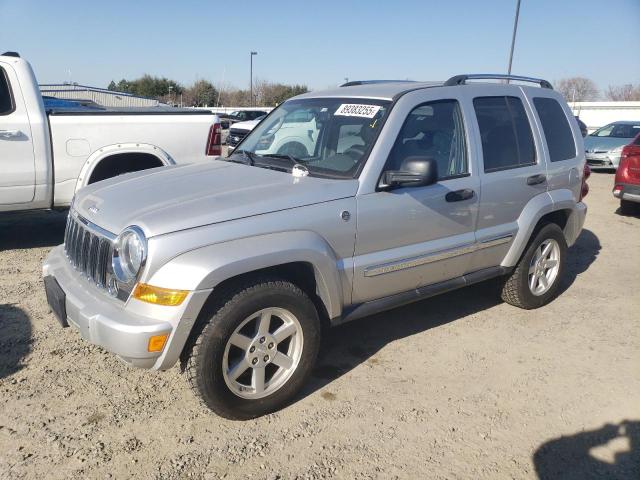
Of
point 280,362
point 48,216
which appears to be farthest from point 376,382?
point 48,216

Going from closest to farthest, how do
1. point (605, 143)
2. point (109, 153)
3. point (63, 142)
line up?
1. point (63, 142)
2. point (109, 153)
3. point (605, 143)

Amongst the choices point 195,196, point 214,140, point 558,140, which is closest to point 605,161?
point 558,140

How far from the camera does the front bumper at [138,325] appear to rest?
268cm

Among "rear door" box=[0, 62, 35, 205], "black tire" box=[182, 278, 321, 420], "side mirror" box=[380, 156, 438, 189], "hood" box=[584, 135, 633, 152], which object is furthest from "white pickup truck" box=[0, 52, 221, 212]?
"hood" box=[584, 135, 633, 152]

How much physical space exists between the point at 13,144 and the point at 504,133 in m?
4.79

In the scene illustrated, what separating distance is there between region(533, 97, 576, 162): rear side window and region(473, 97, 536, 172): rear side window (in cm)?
26

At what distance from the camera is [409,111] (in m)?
3.66

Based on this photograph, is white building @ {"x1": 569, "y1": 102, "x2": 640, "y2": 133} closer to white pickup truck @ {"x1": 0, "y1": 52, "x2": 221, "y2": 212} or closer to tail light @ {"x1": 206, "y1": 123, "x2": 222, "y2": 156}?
tail light @ {"x1": 206, "y1": 123, "x2": 222, "y2": 156}

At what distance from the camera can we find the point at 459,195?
12.6ft

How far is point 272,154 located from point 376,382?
5.79 ft

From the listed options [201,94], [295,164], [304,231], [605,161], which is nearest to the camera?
[304,231]

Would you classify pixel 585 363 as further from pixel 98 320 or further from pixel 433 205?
pixel 98 320

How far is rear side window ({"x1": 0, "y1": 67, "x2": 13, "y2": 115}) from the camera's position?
18.4 ft

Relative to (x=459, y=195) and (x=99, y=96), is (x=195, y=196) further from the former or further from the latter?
(x=99, y=96)
